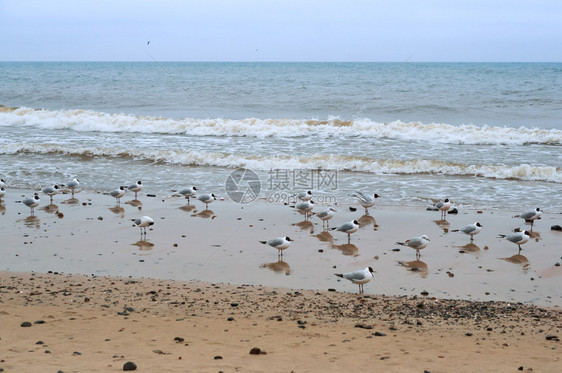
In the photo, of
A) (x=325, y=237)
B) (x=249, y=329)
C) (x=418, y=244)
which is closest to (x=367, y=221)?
(x=325, y=237)

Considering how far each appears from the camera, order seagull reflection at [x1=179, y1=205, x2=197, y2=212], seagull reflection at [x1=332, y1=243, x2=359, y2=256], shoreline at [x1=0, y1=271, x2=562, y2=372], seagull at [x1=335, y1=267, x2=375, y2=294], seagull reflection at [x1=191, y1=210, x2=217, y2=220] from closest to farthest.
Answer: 1. shoreline at [x1=0, y1=271, x2=562, y2=372]
2. seagull at [x1=335, y1=267, x2=375, y2=294]
3. seagull reflection at [x1=332, y1=243, x2=359, y2=256]
4. seagull reflection at [x1=191, y1=210, x2=217, y2=220]
5. seagull reflection at [x1=179, y1=205, x2=197, y2=212]

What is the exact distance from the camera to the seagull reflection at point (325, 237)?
31.9ft

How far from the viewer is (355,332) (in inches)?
225

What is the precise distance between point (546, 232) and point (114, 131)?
1920 cm

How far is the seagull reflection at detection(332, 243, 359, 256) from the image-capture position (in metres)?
8.95

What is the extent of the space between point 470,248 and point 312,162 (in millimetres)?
8678

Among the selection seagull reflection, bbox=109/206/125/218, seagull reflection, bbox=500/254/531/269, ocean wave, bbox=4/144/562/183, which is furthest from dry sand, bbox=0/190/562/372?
ocean wave, bbox=4/144/562/183

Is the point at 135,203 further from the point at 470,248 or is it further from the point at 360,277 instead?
the point at 470,248

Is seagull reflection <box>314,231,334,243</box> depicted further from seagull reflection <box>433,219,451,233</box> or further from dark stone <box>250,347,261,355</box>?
dark stone <box>250,347,261,355</box>

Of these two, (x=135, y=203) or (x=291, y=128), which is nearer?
(x=135, y=203)

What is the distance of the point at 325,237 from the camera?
9.92m

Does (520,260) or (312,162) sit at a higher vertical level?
(312,162)

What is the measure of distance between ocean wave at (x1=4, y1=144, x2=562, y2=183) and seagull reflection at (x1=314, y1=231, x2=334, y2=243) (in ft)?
21.3

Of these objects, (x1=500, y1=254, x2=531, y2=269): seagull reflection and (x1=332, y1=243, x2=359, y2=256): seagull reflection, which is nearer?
(x1=500, y1=254, x2=531, y2=269): seagull reflection
